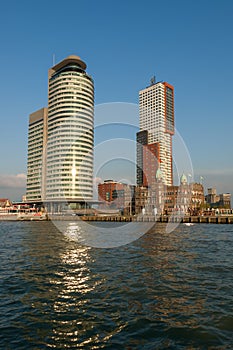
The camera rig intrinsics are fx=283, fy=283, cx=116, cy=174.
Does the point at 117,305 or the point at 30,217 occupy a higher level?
the point at 117,305

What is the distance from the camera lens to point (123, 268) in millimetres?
23391

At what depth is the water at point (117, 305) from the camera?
1073 centimetres

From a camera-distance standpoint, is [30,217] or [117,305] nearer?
[117,305]

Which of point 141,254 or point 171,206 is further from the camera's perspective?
point 171,206

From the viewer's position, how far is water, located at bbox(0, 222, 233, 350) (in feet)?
35.2

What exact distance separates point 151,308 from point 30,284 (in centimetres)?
863

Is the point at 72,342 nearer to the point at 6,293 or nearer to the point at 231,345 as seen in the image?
the point at 231,345

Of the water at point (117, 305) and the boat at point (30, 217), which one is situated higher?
the water at point (117, 305)

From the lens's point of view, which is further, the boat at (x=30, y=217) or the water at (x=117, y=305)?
the boat at (x=30, y=217)

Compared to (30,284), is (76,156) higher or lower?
higher

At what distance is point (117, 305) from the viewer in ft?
47.2

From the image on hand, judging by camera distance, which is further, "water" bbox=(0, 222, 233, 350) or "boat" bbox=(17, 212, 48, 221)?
"boat" bbox=(17, 212, 48, 221)

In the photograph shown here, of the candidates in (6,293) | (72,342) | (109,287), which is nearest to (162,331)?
(72,342)

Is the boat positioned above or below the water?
below
